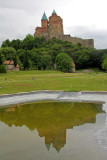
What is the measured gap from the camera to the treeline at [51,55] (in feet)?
188

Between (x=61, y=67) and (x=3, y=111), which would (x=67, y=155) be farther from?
(x=61, y=67)

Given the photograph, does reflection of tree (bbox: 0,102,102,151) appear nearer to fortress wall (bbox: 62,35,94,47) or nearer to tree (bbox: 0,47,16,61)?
tree (bbox: 0,47,16,61)

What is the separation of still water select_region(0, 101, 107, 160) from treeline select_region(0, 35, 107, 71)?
1741 inches

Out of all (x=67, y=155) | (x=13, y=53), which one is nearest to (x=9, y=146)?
(x=67, y=155)

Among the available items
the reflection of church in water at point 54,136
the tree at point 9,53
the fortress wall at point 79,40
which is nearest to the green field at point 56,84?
the reflection of church in water at point 54,136

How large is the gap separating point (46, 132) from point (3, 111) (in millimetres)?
4596

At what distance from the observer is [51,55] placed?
67.2 metres

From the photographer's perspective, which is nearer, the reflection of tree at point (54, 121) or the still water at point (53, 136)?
the still water at point (53, 136)

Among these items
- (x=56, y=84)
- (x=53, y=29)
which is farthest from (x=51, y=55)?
(x=56, y=84)

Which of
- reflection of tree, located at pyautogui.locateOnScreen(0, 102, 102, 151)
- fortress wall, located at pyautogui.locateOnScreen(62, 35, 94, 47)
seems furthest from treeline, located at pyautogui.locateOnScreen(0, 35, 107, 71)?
reflection of tree, located at pyautogui.locateOnScreen(0, 102, 102, 151)

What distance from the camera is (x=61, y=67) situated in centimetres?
5784

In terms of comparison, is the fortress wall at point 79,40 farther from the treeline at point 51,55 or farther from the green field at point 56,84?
the green field at point 56,84

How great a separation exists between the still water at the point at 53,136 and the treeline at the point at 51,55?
44223mm

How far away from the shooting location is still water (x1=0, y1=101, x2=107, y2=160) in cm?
484
